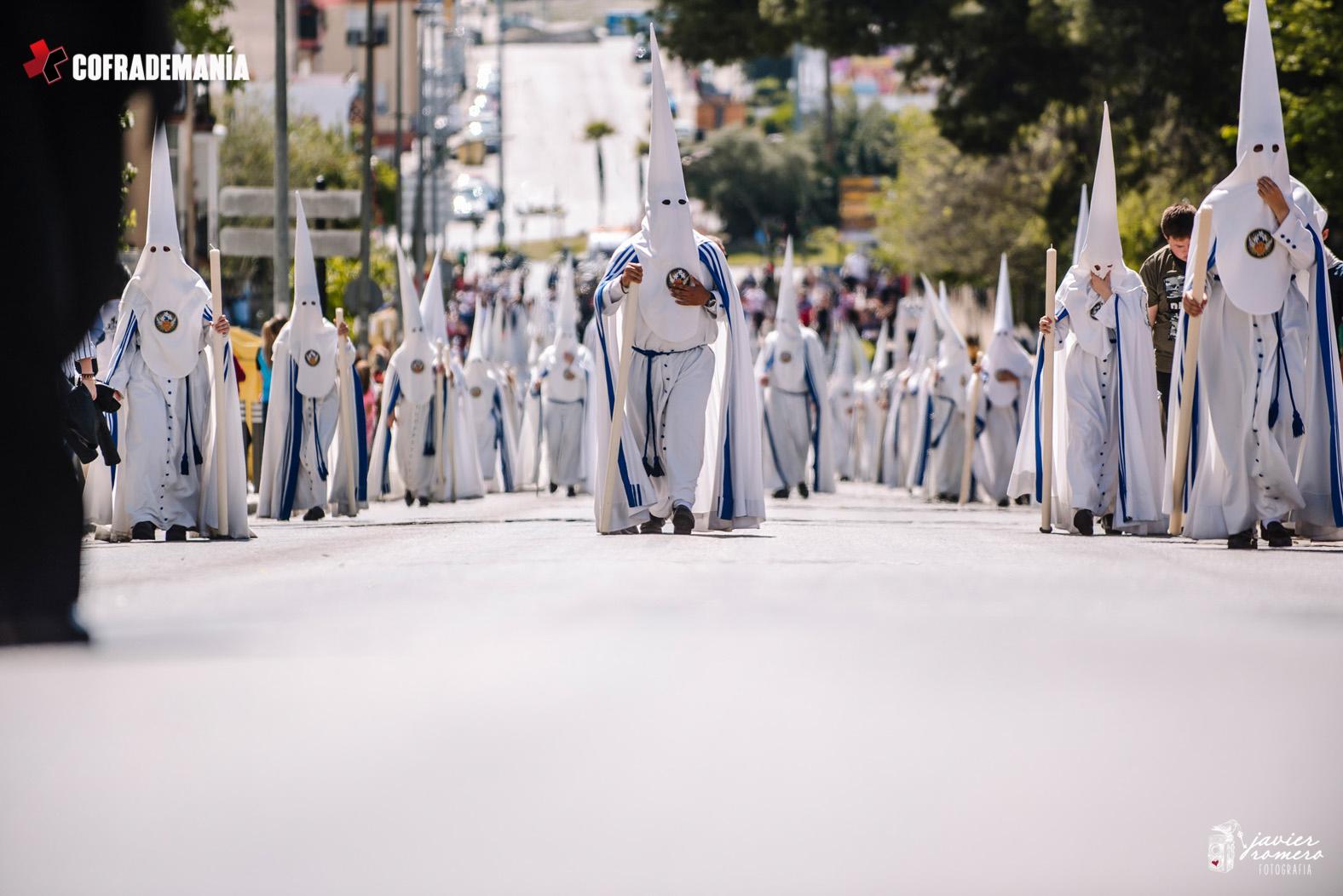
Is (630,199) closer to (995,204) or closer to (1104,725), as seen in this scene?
(995,204)

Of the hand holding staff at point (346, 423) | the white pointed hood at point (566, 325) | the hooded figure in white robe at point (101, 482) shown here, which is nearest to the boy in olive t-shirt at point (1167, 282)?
the hooded figure in white robe at point (101, 482)

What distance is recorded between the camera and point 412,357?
25.5 meters

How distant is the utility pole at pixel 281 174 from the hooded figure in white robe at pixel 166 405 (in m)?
12.2

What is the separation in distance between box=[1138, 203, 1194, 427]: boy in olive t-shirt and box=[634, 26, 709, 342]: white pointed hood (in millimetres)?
2970

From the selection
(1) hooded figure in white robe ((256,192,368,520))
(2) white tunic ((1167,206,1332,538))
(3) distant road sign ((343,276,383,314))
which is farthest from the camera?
(3) distant road sign ((343,276,383,314))

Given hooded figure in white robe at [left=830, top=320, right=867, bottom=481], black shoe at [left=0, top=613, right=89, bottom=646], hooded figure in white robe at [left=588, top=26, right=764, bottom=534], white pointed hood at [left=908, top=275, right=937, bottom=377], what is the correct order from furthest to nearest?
hooded figure in white robe at [left=830, top=320, right=867, bottom=481] → white pointed hood at [left=908, top=275, right=937, bottom=377] → hooded figure in white robe at [left=588, top=26, right=764, bottom=534] → black shoe at [left=0, top=613, right=89, bottom=646]

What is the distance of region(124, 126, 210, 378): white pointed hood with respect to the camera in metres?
16.2

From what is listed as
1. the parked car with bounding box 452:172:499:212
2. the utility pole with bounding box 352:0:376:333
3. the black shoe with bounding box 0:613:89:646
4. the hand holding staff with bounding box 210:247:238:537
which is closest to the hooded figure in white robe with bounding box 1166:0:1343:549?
the hand holding staff with bounding box 210:247:238:537

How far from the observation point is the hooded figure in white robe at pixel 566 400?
30.8 metres

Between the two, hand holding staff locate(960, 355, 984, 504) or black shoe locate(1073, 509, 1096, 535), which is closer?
black shoe locate(1073, 509, 1096, 535)

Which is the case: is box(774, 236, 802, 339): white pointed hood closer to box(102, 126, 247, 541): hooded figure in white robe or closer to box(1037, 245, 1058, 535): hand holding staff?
box(1037, 245, 1058, 535): hand holding staff

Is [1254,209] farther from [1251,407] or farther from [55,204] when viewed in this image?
[55,204]

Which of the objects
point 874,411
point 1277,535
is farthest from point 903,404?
point 1277,535

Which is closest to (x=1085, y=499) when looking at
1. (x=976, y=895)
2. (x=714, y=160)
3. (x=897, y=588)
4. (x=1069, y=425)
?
(x=1069, y=425)
